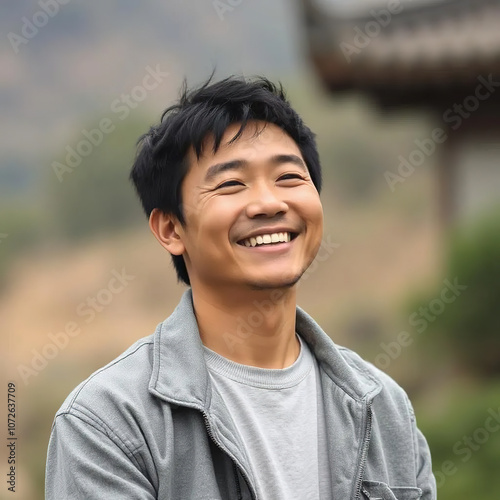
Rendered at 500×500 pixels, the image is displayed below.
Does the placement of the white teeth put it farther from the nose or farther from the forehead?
the forehead

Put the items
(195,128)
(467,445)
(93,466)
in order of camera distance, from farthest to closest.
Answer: (467,445) < (195,128) < (93,466)

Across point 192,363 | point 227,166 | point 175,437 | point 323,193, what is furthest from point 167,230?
point 323,193

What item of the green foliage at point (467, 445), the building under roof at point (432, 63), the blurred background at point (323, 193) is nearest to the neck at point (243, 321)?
the blurred background at point (323, 193)

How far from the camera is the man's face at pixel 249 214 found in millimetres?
2023

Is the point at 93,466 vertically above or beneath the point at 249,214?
beneath

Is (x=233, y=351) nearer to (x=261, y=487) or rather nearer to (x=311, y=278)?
(x=261, y=487)

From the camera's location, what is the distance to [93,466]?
177 cm

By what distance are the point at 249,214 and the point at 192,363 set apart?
38 cm

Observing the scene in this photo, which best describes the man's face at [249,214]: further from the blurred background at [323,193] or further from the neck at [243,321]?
the blurred background at [323,193]

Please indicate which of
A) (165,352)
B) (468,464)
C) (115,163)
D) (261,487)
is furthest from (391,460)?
(115,163)

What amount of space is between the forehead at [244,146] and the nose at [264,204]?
9 cm

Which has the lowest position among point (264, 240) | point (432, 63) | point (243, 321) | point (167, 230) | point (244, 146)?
point (243, 321)

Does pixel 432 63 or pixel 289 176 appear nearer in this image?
pixel 289 176

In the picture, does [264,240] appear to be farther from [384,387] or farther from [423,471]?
[423,471]
